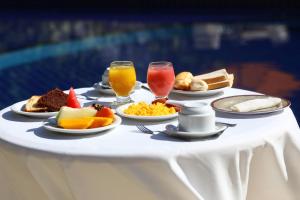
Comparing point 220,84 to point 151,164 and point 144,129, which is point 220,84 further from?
point 151,164

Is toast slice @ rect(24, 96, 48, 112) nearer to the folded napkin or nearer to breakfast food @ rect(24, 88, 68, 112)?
breakfast food @ rect(24, 88, 68, 112)

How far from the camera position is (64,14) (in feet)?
38.8

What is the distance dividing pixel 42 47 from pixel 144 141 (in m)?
7.01

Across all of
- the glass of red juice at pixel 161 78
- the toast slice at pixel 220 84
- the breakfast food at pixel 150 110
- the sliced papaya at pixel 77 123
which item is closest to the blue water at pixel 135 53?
the toast slice at pixel 220 84

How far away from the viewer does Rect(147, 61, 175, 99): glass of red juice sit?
199 cm

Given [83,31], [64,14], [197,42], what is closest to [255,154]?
[197,42]

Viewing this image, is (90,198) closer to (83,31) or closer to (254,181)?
(254,181)

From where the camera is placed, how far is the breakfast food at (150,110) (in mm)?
1813

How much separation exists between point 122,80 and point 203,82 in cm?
30

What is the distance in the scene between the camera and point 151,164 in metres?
1.52

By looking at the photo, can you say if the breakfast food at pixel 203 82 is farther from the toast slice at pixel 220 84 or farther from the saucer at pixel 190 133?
the saucer at pixel 190 133

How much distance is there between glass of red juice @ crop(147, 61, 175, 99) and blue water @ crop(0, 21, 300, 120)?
248cm

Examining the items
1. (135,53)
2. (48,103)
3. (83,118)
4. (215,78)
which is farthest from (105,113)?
(135,53)

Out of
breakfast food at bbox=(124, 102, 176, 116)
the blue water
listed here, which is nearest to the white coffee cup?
breakfast food at bbox=(124, 102, 176, 116)
